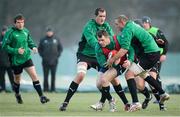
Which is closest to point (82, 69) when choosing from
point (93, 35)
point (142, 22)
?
point (93, 35)

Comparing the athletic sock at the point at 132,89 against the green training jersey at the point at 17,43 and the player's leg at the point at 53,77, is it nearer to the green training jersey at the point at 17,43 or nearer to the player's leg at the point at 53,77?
the green training jersey at the point at 17,43

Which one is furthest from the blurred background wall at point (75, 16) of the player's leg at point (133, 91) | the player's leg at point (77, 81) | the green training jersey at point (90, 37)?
the player's leg at point (133, 91)

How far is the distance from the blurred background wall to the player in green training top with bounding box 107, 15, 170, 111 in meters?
9.79

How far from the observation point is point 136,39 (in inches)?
656

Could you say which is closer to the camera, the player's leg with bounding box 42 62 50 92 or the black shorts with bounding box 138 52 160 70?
the black shorts with bounding box 138 52 160 70

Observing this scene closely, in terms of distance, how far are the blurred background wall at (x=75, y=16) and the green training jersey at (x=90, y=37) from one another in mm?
9574

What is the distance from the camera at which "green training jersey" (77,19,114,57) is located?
1678 centimetres

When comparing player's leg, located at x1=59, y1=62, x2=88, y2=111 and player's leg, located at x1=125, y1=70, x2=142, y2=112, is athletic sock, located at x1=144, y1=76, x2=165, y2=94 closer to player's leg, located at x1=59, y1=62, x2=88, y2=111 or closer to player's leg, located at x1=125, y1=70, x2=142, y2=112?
player's leg, located at x1=125, y1=70, x2=142, y2=112

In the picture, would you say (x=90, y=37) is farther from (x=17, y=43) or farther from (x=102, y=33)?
(x=17, y=43)

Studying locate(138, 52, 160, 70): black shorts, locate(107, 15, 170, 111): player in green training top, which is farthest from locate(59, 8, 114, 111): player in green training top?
locate(138, 52, 160, 70): black shorts

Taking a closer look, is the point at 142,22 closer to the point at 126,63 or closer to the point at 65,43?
the point at 126,63

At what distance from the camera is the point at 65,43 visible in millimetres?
27312

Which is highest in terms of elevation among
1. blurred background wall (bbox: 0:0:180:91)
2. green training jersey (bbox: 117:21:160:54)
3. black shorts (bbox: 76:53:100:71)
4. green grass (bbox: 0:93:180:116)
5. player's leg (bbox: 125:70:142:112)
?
blurred background wall (bbox: 0:0:180:91)

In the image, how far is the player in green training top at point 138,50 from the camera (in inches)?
638
